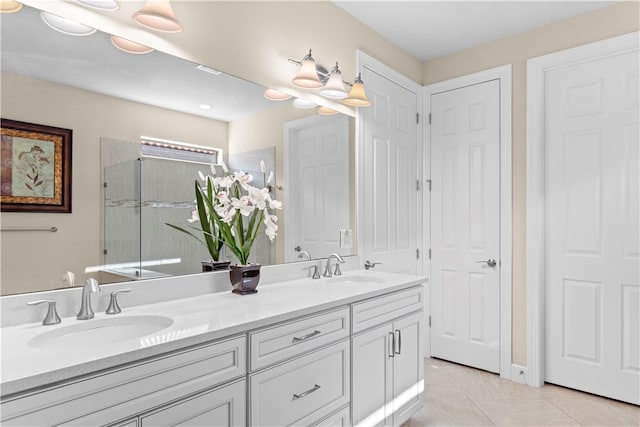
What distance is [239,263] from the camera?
74.3 inches

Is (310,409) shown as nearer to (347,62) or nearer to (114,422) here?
(114,422)

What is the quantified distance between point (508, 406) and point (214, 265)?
6.80 feet

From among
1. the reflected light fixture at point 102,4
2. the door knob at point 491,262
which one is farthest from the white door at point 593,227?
the reflected light fixture at point 102,4

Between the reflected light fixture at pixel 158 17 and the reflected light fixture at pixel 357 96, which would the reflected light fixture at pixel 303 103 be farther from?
the reflected light fixture at pixel 158 17

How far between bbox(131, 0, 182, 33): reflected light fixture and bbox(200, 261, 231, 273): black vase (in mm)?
1011

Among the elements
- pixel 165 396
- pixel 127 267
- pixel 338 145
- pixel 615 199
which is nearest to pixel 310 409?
pixel 165 396

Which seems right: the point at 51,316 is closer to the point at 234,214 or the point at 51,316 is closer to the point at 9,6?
the point at 234,214

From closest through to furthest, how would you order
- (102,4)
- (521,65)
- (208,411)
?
1. (208,411)
2. (102,4)
3. (521,65)

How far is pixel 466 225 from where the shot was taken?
3.15m

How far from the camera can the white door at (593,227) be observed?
2498mm

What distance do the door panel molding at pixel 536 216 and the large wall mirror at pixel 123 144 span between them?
174cm

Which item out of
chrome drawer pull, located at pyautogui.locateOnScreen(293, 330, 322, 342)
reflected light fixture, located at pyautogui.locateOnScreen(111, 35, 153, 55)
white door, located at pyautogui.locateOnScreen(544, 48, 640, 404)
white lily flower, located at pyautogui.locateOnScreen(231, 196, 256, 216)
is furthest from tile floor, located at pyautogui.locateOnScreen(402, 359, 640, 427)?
reflected light fixture, located at pyautogui.locateOnScreen(111, 35, 153, 55)

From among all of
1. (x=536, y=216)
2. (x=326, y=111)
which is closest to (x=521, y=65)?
(x=536, y=216)

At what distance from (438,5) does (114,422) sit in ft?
9.08
